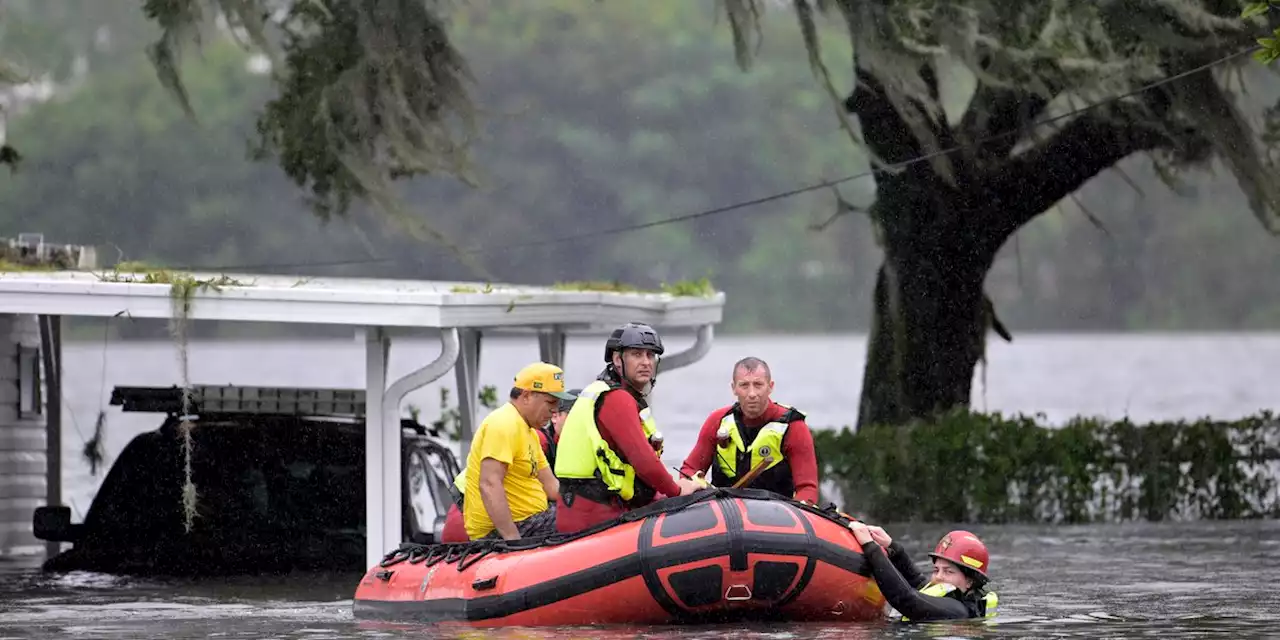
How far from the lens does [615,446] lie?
1171cm

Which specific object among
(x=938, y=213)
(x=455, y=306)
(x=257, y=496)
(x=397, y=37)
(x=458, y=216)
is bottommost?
(x=257, y=496)

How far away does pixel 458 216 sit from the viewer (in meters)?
67.4

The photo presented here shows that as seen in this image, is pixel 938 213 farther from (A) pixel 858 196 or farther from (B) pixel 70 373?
(B) pixel 70 373

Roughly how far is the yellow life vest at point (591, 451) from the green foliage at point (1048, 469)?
25.6ft

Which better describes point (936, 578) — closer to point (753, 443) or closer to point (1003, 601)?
point (753, 443)

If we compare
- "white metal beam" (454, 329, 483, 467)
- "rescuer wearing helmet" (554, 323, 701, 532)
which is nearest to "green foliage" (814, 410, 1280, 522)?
"white metal beam" (454, 329, 483, 467)

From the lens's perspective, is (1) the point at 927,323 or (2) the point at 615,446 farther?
(1) the point at 927,323

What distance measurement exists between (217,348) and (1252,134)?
87.5 meters

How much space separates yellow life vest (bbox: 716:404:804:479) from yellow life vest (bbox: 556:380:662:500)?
2.28 ft

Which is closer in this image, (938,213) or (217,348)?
(938,213)

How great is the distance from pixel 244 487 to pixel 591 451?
194 inches

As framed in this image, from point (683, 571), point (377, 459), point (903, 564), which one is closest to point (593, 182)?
point (377, 459)

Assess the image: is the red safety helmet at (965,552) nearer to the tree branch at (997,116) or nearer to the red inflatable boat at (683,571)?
the red inflatable boat at (683,571)

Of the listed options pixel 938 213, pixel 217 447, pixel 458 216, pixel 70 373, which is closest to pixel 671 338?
pixel 458 216
